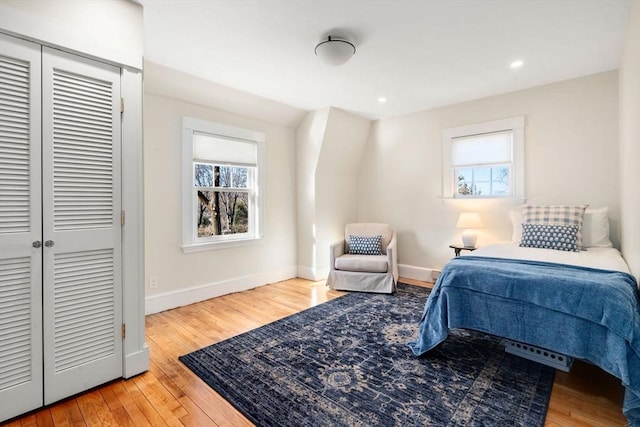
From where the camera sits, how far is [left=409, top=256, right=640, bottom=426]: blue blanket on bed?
1612 millimetres

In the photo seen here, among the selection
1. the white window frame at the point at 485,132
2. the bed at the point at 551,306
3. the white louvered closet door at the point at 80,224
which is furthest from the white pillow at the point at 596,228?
the white louvered closet door at the point at 80,224

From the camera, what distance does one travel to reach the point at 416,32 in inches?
96.0

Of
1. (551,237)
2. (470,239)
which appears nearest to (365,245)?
(470,239)

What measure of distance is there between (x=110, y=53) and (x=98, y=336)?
1.83 meters

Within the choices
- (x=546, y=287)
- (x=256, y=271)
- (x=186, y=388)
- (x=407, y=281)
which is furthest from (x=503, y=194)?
(x=186, y=388)

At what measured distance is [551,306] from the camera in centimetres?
189

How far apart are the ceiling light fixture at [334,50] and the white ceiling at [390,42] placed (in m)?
0.07

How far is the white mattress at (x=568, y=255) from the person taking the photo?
7.48 feet

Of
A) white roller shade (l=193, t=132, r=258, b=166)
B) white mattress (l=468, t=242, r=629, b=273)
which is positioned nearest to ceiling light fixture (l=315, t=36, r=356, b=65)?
white roller shade (l=193, t=132, r=258, b=166)

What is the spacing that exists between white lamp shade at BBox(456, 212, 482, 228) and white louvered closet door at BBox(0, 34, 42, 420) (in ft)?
13.4

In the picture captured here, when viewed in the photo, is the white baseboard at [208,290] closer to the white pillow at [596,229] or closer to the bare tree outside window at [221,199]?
the bare tree outside window at [221,199]

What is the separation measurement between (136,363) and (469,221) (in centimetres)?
375

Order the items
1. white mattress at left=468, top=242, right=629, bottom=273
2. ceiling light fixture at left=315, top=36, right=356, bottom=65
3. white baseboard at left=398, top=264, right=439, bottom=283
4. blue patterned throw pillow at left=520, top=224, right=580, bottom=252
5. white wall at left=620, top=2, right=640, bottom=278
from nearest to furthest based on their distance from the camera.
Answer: white wall at left=620, top=2, right=640, bottom=278 → white mattress at left=468, top=242, right=629, bottom=273 → ceiling light fixture at left=315, top=36, right=356, bottom=65 → blue patterned throw pillow at left=520, top=224, right=580, bottom=252 → white baseboard at left=398, top=264, right=439, bottom=283

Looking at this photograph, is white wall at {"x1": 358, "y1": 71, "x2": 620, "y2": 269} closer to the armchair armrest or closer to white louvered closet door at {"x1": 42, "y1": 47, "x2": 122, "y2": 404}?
the armchair armrest
